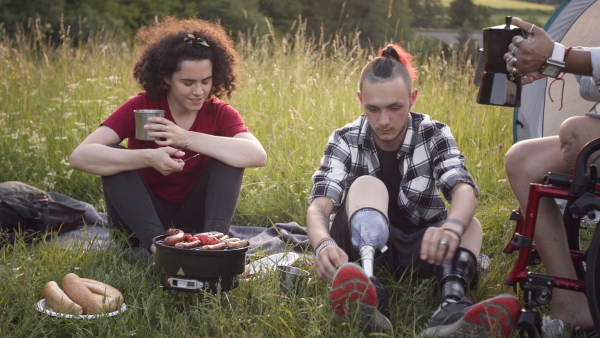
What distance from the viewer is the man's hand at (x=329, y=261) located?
2562 mm

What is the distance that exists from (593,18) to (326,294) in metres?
2.71

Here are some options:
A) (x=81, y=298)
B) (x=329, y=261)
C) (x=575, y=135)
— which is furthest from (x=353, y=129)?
(x=81, y=298)

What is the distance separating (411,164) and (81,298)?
1.48 meters

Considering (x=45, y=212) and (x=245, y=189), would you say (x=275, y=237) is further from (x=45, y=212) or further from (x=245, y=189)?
(x=45, y=212)

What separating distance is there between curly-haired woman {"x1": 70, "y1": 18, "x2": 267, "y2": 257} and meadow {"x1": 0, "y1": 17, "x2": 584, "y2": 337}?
0.31m

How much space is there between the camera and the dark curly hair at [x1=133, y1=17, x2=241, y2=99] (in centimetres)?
342

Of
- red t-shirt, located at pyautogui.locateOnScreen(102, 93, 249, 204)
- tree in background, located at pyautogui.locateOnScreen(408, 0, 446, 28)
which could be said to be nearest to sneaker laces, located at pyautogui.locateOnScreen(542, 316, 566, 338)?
red t-shirt, located at pyautogui.locateOnScreen(102, 93, 249, 204)

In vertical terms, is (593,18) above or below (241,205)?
above

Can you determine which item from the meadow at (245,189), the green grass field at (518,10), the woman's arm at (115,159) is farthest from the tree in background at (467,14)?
the woman's arm at (115,159)

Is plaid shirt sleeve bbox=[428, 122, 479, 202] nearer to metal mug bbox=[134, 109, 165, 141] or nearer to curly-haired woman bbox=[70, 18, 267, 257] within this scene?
curly-haired woman bbox=[70, 18, 267, 257]

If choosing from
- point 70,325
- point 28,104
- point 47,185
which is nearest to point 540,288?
point 70,325

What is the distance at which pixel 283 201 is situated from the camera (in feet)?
14.3

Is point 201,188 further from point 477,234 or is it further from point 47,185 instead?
point 47,185

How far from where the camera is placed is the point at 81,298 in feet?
8.59
